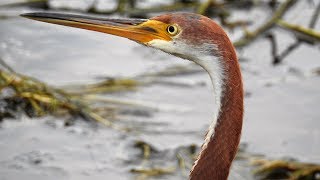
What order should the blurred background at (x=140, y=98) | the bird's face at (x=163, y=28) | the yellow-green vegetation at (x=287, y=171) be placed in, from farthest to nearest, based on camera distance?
the blurred background at (x=140, y=98) → the yellow-green vegetation at (x=287, y=171) → the bird's face at (x=163, y=28)

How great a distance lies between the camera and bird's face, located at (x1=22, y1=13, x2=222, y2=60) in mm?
4711

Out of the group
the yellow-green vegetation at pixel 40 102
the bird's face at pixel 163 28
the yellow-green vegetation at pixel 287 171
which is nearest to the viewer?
the bird's face at pixel 163 28

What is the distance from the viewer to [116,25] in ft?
16.4

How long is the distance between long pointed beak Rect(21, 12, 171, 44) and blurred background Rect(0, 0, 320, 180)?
1.90 metres

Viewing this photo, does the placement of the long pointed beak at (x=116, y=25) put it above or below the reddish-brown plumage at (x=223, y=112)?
above

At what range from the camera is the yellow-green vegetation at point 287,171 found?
668cm

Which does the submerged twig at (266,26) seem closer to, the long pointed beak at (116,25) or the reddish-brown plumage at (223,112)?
the long pointed beak at (116,25)

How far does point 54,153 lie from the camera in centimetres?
698

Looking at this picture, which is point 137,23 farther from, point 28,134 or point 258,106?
point 258,106

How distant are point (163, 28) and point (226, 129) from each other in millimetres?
719

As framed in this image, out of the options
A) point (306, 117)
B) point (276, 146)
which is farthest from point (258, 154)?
point (306, 117)

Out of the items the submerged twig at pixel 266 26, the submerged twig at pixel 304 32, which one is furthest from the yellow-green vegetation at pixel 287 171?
the submerged twig at pixel 304 32

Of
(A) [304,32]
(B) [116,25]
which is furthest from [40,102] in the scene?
(A) [304,32]

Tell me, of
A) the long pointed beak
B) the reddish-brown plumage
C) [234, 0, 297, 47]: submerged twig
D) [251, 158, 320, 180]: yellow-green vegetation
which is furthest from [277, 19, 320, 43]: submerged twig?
the reddish-brown plumage
